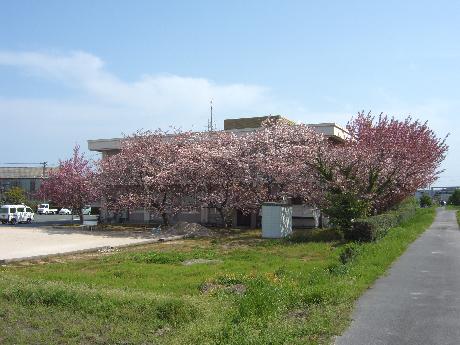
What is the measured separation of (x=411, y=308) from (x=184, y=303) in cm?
383

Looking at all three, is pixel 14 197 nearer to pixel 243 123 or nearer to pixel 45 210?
pixel 45 210

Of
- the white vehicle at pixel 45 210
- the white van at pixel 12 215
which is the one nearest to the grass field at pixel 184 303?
the white van at pixel 12 215

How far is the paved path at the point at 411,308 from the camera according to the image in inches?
283

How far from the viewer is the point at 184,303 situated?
27.9 feet

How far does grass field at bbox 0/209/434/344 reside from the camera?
23.3 feet

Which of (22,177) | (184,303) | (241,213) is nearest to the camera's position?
(184,303)

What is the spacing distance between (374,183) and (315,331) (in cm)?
2070

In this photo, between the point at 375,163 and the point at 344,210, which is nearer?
the point at 344,210

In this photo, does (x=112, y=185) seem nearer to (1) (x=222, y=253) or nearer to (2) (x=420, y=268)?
(1) (x=222, y=253)

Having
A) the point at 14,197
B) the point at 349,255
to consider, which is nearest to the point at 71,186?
the point at 349,255

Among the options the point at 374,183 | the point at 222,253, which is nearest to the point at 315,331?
the point at 222,253

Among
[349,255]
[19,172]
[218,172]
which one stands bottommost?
[349,255]

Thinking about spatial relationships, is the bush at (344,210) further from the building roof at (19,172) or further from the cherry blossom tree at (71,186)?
the building roof at (19,172)

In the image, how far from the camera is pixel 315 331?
7.37 metres
